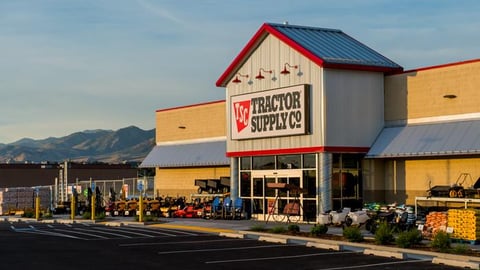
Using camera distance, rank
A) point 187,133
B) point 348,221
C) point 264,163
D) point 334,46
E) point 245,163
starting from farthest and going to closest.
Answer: point 187,133 < point 245,163 < point 264,163 < point 334,46 < point 348,221

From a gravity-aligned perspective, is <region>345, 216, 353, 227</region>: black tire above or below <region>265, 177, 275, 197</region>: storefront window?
below

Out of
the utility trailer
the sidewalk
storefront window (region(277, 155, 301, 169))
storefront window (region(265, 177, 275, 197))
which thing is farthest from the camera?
storefront window (region(265, 177, 275, 197))

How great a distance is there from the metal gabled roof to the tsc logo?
1.63 metres

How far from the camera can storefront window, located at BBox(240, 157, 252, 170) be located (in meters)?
38.9

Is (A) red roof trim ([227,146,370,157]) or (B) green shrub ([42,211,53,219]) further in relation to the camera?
(B) green shrub ([42,211,53,219])

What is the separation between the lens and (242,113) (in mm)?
38750

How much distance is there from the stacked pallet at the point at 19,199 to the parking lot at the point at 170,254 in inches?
1136

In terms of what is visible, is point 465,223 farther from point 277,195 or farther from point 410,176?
point 277,195

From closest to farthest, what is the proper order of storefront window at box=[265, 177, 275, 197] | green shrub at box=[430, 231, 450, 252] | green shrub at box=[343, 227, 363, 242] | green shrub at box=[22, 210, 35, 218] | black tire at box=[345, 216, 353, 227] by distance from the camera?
green shrub at box=[430, 231, 450, 252] < green shrub at box=[343, 227, 363, 242] < black tire at box=[345, 216, 353, 227] < storefront window at box=[265, 177, 275, 197] < green shrub at box=[22, 210, 35, 218]

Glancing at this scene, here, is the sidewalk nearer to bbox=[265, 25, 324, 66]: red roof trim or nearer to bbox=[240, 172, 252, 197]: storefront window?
bbox=[240, 172, 252, 197]: storefront window

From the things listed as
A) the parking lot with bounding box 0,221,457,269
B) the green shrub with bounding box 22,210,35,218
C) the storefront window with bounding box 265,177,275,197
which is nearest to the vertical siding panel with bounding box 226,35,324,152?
the storefront window with bounding box 265,177,275,197

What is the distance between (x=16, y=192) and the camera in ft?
192

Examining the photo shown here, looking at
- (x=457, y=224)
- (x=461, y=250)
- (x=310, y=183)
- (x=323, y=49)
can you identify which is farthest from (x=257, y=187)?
(x=461, y=250)

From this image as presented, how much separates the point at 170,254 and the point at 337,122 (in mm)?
13675
